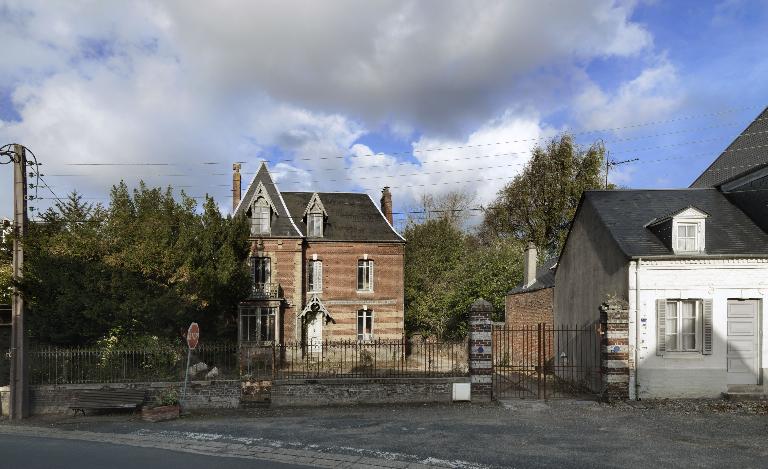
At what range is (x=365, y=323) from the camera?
28.9 m

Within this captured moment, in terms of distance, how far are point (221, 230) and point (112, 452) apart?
13455 mm

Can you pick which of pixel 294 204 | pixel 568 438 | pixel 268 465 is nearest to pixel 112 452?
pixel 268 465

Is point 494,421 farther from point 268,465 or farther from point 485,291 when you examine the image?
point 485,291

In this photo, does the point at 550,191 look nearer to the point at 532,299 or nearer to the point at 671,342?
the point at 532,299

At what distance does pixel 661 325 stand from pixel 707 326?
119 centimetres

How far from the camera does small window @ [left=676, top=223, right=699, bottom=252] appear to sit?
1433cm

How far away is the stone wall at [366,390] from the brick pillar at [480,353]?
0.35 meters

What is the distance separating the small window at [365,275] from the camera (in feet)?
94.8

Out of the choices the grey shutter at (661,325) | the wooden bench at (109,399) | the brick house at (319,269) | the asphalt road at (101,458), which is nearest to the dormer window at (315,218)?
the brick house at (319,269)

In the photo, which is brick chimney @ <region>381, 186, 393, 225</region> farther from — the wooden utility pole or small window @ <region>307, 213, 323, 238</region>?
the wooden utility pole

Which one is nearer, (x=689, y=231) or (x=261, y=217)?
(x=689, y=231)

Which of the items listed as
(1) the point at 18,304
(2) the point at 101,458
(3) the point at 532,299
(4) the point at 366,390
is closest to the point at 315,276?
(3) the point at 532,299

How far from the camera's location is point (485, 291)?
30.0 meters

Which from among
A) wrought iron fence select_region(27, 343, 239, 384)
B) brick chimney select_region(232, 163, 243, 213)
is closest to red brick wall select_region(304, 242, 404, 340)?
brick chimney select_region(232, 163, 243, 213)
